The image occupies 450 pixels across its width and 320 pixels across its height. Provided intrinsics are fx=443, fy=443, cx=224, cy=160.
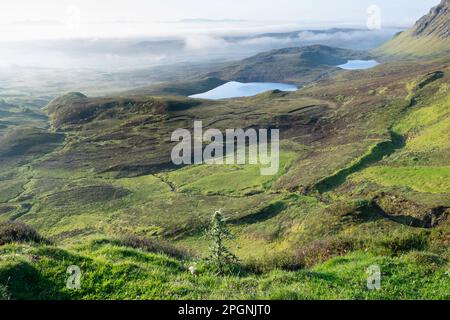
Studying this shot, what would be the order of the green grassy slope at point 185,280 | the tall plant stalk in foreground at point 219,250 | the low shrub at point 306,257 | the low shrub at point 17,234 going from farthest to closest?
the low shrub at point 17,234 < the low shrub at point 306,257 < the tall plant stalk in foreground at point 219,250 < the green grassy slope at point 185,280

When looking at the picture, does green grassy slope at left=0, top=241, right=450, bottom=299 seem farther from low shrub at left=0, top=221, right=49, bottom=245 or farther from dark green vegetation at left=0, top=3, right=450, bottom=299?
low shrub at left=0, top=221, right=49, bottom=245

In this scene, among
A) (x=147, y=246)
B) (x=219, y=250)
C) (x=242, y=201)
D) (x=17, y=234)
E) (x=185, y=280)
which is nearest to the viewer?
(x=185, y=280)

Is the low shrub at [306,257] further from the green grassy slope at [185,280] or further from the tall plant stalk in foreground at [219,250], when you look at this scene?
the green grassy slope at [185,280]

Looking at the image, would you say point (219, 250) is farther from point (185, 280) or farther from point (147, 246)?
point (147, 246)

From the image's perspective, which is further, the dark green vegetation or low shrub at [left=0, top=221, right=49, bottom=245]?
low shrub at [left=0, top=221, right=49, bottom=245]

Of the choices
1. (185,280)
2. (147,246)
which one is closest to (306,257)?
(185,280)

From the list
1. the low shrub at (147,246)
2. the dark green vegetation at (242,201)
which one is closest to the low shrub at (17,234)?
the dark green vegetation at (242,201)

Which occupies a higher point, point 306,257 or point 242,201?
point 306,257

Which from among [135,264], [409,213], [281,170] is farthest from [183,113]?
[135,264]

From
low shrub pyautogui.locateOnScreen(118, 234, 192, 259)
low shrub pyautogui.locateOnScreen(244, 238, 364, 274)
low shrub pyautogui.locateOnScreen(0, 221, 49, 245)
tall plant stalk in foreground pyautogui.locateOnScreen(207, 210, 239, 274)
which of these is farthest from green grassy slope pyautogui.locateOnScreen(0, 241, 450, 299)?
low shrub pyautogui.locateOnScreen(118, 234, 192, 259)
